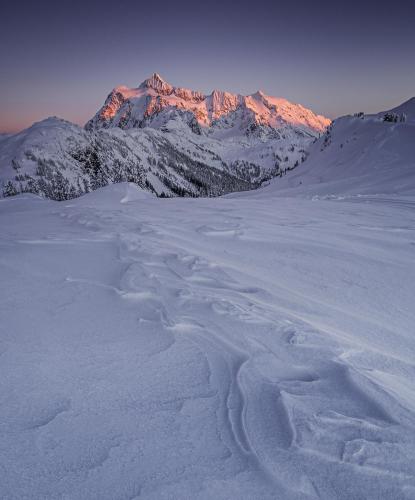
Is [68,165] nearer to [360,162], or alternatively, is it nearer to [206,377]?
[360,162]

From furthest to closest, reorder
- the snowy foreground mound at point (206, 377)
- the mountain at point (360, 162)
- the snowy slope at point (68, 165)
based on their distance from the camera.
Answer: the snowy slope at point (68, 165), the mountain at point (360, 162), the snowy foreground mound at point (206, 377)

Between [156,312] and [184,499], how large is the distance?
2051mm

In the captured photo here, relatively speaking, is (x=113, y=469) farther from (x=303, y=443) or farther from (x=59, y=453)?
(x=303, y=443)

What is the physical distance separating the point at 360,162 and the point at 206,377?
33539mm

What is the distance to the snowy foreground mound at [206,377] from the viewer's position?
1608 millimetres

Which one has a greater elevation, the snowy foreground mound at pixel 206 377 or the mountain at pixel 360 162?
the mountain at pixel 360 162

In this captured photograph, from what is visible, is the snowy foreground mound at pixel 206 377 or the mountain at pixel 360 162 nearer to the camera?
the snowy foreground mound at pixel 206 377

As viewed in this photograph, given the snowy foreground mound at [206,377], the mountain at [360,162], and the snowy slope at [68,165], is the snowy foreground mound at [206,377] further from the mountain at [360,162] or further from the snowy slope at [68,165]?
the snowy slope at [68,165]

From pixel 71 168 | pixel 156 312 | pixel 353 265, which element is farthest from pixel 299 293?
pixel 71 168

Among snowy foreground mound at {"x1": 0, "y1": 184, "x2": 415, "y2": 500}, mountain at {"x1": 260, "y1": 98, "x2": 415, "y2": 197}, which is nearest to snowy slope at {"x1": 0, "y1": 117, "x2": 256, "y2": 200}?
mountain at {"x1": 260, "y1": 98, "x2": 415, "y2": 197}

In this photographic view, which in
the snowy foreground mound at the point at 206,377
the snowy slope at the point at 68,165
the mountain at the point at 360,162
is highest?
the snowy slope at the point at 68,165

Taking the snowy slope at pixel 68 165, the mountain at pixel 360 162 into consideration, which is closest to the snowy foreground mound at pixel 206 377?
the mountain at pixel 360 162

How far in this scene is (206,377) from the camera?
2404mm

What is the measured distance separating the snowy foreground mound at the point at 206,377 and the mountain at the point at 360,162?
11889 mm
